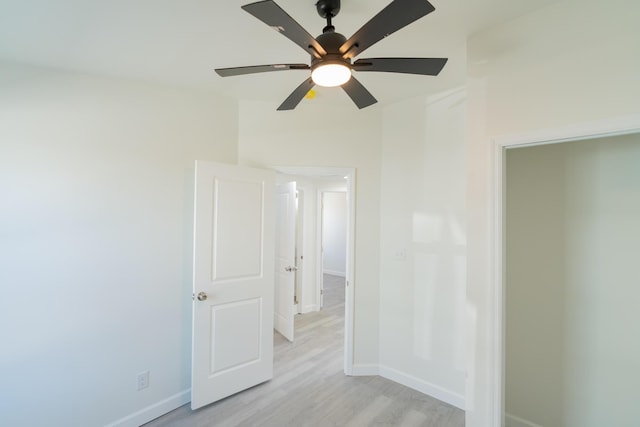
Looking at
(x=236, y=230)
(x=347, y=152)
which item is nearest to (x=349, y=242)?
(x=347, y=152)

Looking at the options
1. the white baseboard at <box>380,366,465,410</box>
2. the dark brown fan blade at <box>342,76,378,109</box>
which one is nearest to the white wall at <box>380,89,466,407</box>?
the white baseboard at <box>380,366,465,410</box>

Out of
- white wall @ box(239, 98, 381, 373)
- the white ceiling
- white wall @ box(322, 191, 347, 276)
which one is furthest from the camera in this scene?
white wall @ box(322, 191, 347, 276)

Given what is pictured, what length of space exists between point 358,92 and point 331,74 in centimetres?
37

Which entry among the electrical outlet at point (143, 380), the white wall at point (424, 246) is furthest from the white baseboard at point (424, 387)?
the electrical outlet at point (143, 380)

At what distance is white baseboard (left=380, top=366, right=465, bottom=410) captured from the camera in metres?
2.45

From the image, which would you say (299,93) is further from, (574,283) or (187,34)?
(574,283)

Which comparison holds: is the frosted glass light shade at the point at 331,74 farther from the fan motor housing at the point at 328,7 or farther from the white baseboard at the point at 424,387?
the white baseboard at the point at 424,387

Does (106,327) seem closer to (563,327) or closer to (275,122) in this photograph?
(275,122)

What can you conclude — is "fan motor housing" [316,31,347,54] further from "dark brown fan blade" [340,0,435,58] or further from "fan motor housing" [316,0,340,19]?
"fan motor housing" [316,0,340,19]

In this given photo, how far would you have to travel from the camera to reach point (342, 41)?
4.21ft

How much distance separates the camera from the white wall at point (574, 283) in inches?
70.9

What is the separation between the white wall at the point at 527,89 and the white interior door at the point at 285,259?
2360 mm

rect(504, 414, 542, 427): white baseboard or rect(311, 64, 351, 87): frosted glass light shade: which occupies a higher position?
rect(311, 64, 351, 87): frosted glass light shade

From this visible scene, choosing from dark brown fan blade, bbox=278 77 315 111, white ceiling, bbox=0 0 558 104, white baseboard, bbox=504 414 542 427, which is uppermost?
white ceiling, bbox=0 0 558 104
